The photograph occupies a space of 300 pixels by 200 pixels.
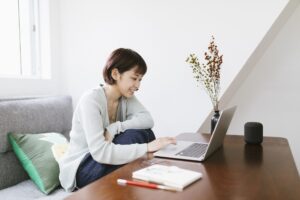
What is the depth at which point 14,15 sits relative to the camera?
2.33m

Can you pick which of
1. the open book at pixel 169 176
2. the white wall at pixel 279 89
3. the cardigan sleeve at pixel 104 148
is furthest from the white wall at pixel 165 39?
the open book at pixel 169 176

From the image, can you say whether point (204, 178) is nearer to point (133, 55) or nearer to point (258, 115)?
point (133, 55)

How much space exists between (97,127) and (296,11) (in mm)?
1762

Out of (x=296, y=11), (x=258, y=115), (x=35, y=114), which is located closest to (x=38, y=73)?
(x=35, y=114)

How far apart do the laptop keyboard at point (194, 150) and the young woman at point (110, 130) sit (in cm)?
8

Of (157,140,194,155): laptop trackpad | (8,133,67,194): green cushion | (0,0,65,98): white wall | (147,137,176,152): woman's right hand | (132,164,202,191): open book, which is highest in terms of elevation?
(0,0,65,98): white wall

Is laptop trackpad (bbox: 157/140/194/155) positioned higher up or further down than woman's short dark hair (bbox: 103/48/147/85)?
further down

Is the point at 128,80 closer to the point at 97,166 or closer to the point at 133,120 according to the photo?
the point at 133,120

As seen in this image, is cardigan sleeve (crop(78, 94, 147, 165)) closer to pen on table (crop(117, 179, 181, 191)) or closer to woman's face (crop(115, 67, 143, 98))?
woman's face (crop(115, 67, 143, 98))

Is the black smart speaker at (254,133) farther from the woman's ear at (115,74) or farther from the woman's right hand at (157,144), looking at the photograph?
the woman's ear at (115,74)

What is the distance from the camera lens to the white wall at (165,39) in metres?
2.03

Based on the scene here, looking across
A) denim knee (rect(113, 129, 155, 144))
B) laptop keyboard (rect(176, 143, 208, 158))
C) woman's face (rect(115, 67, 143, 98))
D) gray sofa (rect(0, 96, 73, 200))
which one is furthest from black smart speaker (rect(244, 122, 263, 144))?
gray sofa (rect(0, 96, 73, 200))

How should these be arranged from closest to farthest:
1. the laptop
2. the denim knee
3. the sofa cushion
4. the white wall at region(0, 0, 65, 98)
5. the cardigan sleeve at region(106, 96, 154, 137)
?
the laptop, the denim knee, the cardigan sleeve at region(106, 96, 154, 137), the sofa cushion, the white wall at region(0, 0, 65, 98)

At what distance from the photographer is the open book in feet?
2.73
